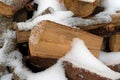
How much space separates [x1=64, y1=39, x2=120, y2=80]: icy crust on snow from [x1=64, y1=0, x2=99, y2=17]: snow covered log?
0.63 feet

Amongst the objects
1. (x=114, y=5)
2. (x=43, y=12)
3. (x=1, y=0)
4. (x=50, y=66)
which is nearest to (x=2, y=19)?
(x=1, y=0)

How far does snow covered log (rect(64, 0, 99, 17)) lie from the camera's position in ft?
6.29

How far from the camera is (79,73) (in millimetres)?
1804

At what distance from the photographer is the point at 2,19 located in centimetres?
208

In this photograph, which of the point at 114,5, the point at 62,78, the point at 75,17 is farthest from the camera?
the point at 114,5

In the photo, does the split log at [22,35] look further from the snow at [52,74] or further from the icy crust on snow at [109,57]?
the icy crust on snow at [109,57]

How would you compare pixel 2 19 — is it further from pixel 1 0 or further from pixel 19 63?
pixel 19 63

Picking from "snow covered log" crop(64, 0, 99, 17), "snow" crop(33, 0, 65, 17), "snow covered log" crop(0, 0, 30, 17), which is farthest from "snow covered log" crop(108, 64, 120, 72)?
"snow covered log" crop(0, 0, 30, 17)

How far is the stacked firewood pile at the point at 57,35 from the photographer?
1.78 meters

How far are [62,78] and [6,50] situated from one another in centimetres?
43

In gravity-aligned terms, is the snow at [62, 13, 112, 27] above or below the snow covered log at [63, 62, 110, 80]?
above

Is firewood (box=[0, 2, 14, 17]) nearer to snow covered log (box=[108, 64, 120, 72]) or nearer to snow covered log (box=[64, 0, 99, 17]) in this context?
snow covered log (box=[64, 0, 99, 17])

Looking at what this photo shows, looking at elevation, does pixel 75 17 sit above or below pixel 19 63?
above

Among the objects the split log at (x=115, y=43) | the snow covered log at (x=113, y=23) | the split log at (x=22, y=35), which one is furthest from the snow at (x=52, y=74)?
the split log at (x=115, y=43)
